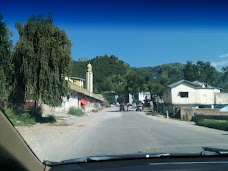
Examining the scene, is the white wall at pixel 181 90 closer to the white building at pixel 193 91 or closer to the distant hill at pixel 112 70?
the white building at pixel 193 91

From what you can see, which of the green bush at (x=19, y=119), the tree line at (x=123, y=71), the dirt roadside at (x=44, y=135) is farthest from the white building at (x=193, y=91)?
the green bush at (x=19, y=119)

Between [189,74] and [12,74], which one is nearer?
[189,74]

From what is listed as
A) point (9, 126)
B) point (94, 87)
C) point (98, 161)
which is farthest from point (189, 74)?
point (9, 126)

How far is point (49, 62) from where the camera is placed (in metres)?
28.8

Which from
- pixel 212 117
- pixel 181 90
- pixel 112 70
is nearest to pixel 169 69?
pixel 112 70

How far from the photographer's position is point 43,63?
92.7 feet

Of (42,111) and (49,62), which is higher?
(49,62)

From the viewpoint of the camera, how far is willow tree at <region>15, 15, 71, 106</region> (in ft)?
90.6

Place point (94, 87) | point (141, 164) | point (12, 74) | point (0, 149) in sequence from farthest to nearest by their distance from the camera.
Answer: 1. point (12, 74)
2. point (94, 87)
3. point (141, 164)
4. point (0, 149)

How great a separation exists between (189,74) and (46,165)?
14.6 feet

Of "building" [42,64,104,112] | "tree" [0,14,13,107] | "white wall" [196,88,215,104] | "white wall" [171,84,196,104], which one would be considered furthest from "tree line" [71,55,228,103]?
"tree" [0,14,13,107]

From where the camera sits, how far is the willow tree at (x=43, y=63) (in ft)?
90.6

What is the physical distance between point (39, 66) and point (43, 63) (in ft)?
1.40

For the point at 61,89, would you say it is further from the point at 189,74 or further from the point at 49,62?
the point at 189,74
